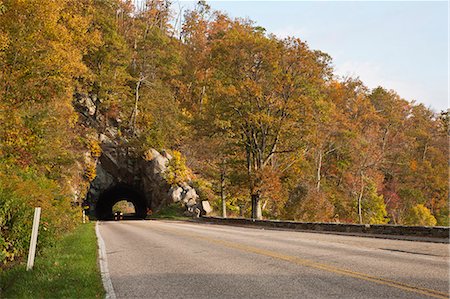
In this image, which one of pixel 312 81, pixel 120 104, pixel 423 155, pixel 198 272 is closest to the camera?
pixel 198 272

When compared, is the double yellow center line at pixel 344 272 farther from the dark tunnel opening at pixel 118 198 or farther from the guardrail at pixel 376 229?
the dark tunnel opening at pixel 118 198

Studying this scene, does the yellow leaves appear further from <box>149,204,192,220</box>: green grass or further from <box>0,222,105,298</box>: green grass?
<box>0,222,105,298</box>: green grass

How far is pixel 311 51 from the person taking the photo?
1228 inches

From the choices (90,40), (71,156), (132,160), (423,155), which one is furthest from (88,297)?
(423,155)

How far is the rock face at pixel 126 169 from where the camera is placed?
1883 inches

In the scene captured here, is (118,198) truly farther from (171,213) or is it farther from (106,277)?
(106,277)

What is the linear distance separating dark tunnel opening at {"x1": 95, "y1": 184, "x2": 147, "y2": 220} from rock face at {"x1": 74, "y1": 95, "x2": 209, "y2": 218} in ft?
8.41

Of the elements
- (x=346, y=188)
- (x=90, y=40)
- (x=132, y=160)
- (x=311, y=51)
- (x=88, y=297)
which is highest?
(x=311, y=51)

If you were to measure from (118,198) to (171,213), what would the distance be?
22860 millimetres

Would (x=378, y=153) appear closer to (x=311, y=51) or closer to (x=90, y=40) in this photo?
(x=311, y=51)

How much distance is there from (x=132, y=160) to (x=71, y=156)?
83.6ft

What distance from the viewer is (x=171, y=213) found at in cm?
4531

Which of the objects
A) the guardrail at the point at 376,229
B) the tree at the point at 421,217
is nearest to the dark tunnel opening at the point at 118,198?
the guardrail at the point at 376,229

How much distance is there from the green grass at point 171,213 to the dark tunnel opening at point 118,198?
8658 millimetres
